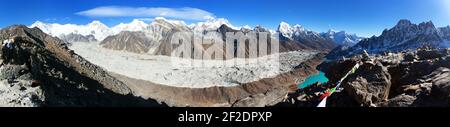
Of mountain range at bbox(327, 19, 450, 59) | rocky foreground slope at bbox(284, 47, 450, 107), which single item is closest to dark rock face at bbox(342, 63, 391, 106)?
rocky foreground slope at bbox(284, 47, 450, 107)

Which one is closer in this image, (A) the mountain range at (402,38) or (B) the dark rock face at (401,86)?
(B) the dark rock face at (401,86)

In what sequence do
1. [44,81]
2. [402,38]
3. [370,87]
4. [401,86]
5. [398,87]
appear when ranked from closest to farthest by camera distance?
[370,87]
[401,86]
[398,87]
[44,81]
[402,38]

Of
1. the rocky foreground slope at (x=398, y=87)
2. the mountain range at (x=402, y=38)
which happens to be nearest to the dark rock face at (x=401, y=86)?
the rocky foreground slope at (x=398, y=87)

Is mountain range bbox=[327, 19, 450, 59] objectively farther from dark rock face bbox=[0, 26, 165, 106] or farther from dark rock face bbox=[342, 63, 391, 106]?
dark rock face bbox=[342, 63, 391, 106]

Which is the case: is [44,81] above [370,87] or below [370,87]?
above

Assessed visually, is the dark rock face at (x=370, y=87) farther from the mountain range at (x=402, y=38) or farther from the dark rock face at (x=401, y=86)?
the mountain range at (x=402, y=38)

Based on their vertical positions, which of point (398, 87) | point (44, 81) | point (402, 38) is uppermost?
point (402, 38)

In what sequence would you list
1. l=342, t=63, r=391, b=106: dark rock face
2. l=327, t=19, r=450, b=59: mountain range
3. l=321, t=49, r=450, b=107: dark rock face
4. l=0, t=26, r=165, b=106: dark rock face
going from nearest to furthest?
l=321, t=49, r=450, b=107: dark rock face < l=342, t=63, r=391, b=106: dark rock face < l=0, t=26, r=165, b=106: dark rock face < l=327, t=19, r=450, b=59: mountain range

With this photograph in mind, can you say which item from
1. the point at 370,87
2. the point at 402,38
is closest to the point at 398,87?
the point at 370,87

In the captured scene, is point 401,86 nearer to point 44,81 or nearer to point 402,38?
point 44,81
